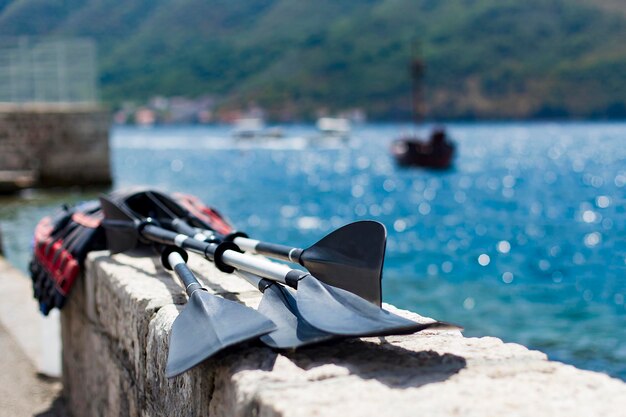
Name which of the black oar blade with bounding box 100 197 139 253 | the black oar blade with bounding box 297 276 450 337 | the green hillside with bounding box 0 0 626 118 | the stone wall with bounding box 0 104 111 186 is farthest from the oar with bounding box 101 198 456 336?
the green hillside with bounding box 0 0 626 118

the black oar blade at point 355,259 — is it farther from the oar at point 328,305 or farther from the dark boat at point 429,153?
the dark boat at point 429,153

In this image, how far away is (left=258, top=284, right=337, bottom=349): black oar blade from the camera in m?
1.89

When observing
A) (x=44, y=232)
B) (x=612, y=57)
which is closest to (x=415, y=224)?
(x=44, y=232)

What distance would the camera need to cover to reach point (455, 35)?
438 ft

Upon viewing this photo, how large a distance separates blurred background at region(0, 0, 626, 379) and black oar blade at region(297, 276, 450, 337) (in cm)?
795

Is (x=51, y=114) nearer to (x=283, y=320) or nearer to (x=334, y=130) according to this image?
(x=283, y=320)

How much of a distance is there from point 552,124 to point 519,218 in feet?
375

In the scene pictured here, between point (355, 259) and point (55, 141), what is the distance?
24033mm

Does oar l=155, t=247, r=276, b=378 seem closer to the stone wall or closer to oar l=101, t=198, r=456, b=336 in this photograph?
oar l=101, t=198, r=456, b=336

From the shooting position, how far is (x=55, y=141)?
24688 millimetres

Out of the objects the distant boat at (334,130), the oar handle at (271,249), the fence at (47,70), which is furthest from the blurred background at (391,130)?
the oar handle at (271,249)

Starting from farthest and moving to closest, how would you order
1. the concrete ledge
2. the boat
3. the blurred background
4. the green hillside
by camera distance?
1. the green hillside
2. the boat
3. the blurred background
4. the concrete ledge

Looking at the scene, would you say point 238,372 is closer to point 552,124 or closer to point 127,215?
point 127,215

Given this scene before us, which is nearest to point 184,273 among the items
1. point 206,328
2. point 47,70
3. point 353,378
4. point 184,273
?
point 184,273
